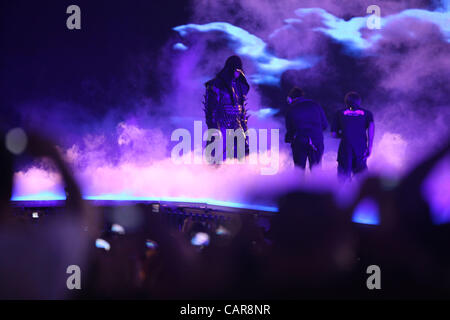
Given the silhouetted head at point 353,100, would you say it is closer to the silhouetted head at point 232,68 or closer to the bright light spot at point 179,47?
the silhouetted head at point 232,68

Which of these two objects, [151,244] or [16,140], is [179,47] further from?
[151,244]

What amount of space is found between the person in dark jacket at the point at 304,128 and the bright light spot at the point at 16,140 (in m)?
3.27

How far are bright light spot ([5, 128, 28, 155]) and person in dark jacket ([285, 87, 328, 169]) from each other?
327 cm

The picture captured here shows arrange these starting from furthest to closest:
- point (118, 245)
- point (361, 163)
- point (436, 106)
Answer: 1. point (436, 106)
2. point (361, 163)
3. point (118, 245)

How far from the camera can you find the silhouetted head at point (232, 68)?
515 centimetres

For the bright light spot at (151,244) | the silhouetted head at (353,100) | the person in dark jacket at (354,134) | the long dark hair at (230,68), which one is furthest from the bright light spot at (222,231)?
the silhouetted head at (353,100)

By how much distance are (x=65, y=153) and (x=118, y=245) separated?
6.97 ft

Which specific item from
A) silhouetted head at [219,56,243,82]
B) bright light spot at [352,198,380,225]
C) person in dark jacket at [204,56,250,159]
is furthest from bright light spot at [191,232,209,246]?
silhouetted head at [219,56,243,82]

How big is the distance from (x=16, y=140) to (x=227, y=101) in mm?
2653

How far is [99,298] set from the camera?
374 centimetres

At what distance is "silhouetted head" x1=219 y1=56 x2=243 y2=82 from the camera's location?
5.15m

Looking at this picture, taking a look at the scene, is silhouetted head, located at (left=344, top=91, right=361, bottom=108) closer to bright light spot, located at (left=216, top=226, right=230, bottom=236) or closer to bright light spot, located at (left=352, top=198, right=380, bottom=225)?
bright light spot, located at (left=352, top=198, right=380, bottom=225)
